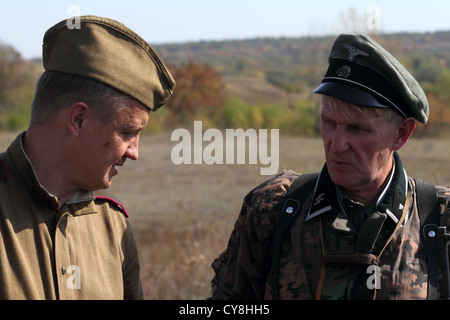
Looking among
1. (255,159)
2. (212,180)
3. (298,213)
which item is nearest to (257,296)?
(298,213)

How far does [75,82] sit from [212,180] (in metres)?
17.7

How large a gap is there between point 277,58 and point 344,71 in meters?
129

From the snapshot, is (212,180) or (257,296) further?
(212,180)

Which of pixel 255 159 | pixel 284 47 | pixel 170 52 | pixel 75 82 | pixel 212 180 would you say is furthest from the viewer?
pixel 284 47

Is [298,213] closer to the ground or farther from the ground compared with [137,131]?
closer to the ground

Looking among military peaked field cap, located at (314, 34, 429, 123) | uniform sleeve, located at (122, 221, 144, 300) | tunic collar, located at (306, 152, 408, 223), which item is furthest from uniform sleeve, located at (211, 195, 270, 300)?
military peaked field cap, located at (314, 34, 429, 123)

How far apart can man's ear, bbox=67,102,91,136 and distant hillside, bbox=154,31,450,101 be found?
71.3m

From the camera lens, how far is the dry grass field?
7.11 metres

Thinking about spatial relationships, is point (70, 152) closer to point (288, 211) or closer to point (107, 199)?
point (107, 199)

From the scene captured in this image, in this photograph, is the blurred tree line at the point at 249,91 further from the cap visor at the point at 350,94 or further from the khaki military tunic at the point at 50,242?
the cap visor at the point at 350,94

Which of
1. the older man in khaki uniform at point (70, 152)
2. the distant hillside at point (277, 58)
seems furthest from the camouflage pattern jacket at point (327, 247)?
the distant hillside at point (277, 58)

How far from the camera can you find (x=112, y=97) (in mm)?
2537

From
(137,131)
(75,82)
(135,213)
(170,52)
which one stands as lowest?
(135,213)
